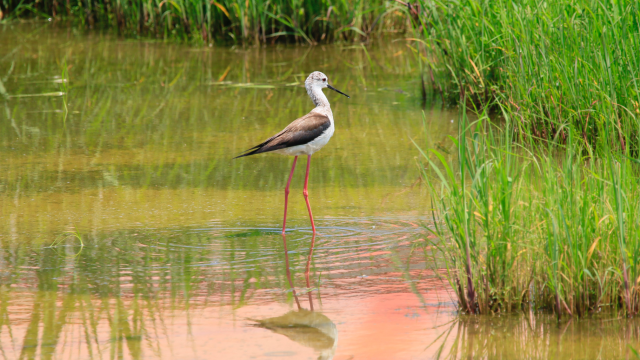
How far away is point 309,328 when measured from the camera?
3.91 m

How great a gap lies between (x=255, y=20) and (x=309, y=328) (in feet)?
29.5

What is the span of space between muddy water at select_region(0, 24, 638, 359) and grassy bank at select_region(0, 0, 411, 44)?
1882 millimetres

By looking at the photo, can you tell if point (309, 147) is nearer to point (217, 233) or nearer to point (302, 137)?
point (302, 137)

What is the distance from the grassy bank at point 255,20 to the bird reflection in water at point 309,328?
8.04 m

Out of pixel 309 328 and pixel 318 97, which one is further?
pixel 318 97

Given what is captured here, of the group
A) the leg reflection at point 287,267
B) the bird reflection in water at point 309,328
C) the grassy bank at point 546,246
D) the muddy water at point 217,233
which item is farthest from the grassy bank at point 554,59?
the bird reflection in water at point 309,328

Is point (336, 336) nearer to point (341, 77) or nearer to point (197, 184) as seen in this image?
point (197, 184)

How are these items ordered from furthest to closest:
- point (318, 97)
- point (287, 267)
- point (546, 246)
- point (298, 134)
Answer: point (318, 97), point (298, 134), point (287, 267), point (546, 246)

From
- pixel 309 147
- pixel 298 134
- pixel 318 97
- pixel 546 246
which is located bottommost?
pixel 546 246

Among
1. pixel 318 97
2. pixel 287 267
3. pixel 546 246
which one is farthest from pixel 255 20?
pixel 546 246

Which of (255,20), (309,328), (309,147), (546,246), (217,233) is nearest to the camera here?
(546,246)

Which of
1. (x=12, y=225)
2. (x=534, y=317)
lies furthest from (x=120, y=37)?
(x=534, y=317)

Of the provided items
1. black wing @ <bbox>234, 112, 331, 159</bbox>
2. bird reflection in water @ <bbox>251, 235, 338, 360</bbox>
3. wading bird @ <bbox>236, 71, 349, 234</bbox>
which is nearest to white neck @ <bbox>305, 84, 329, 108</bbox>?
wading bird @ <bbox>236, 71, 349, 234</bbox>

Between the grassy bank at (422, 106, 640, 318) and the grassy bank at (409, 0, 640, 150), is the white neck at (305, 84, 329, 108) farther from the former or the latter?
the grassy bank at (422, 106, 640, 318)
